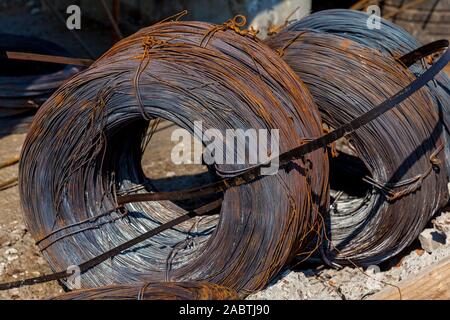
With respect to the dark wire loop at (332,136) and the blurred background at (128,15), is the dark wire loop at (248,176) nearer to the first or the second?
the dark wire loop at (332,136)

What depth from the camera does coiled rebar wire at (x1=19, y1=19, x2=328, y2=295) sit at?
157 inches

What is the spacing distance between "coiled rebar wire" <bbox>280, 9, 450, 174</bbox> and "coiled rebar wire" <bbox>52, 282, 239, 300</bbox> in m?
1.49

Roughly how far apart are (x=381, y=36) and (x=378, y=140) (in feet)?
2.31

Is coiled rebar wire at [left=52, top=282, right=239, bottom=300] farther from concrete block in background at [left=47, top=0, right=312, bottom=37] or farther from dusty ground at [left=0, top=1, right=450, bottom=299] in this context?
concrete block in background at [left=47, top=0, right=312, bottom=37]

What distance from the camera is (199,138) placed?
403cm

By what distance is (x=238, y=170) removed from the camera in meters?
4.01

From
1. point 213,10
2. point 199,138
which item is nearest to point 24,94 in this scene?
point 213,10

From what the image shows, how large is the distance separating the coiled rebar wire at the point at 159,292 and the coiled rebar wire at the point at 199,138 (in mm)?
304

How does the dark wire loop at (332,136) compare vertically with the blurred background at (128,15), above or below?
below

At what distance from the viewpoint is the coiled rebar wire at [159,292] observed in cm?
375

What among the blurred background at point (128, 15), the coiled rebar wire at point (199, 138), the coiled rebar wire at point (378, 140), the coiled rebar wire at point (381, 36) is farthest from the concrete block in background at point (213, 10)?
the coiled rebar wire at point (199, 138)
